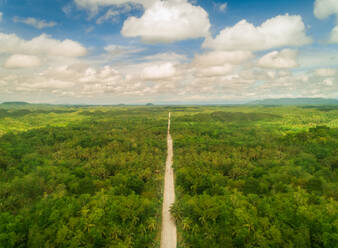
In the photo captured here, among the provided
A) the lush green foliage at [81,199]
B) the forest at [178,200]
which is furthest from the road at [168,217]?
the lush green foliage at [81,199]

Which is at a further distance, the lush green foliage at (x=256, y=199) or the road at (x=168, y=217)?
the road at (x=168, y=217)

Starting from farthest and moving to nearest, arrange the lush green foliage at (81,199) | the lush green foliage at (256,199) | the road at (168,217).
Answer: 1. the road at (168,217)
2. the lush green foliage at (81,199)
3. the lush green foliage at (256,199)

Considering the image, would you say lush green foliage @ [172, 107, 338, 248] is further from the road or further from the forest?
the road

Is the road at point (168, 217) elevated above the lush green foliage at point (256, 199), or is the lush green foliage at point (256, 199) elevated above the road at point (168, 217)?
the lush green foliage at point (256, 199)

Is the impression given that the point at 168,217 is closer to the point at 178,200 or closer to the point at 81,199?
the point at 178,200

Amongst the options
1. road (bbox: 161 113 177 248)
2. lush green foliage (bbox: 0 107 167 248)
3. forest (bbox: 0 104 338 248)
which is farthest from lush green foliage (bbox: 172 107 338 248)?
lush green foliage (bbox: 0 107 167 248)

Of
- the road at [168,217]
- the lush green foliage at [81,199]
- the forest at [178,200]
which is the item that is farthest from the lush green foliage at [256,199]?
the lush green foliage at [81,199]

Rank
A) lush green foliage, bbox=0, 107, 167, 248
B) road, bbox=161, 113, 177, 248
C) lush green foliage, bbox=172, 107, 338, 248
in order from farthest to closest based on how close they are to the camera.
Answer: road, bbox=161, 113, 177, 248, lush green foliage, bbox=0, 107, 167, 248, lush green foliage, bbox=172, 107, 338, 248

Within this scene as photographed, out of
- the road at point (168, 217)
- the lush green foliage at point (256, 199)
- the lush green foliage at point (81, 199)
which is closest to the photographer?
the lush green foliage at point (256, 199)

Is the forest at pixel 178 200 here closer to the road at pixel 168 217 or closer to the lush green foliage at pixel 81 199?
the lush green foliage at pixel 81 199

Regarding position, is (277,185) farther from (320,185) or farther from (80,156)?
(80,156)

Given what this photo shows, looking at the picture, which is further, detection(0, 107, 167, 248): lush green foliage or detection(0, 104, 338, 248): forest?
detection(0, 107, 167, 248): lush green foliage
